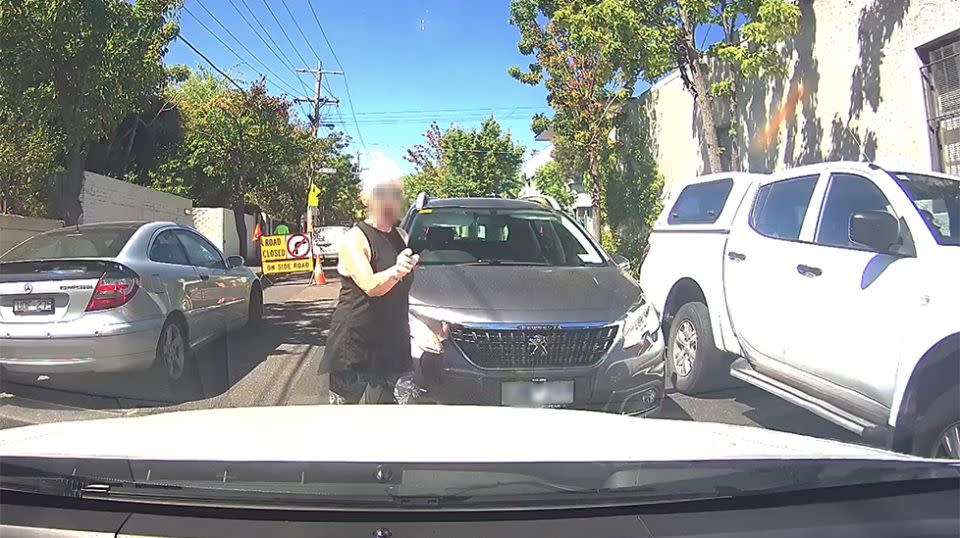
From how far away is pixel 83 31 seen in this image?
7.19 meters

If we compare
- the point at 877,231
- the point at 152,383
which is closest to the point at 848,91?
the point at 877,231

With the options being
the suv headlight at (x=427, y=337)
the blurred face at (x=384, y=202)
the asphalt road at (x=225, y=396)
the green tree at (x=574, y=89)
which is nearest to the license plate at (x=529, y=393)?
the suv headlight at (x=427, y=337)

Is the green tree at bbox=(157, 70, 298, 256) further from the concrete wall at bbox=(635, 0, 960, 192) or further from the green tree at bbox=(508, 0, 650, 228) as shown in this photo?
the concrete wall at bbox=(635, 0, 960, 192)

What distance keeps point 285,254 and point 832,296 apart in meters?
13.6

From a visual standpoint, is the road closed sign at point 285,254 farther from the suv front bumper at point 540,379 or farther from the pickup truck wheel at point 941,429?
the pickup truck wheel at point 941,429

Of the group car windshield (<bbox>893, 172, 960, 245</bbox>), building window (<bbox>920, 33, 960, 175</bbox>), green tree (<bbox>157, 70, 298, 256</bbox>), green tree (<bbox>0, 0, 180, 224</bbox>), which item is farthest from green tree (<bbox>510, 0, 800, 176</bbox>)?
green tree (<bbox>157, 70, 298, 256</bbox>)

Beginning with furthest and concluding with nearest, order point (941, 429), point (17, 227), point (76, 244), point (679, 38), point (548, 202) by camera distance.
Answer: point (679, 38), point (17, 227), point (548, 202), point (76, 244), point (941, 429)

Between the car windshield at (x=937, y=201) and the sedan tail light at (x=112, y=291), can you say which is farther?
the sedan tail light at (x=112, y=291)

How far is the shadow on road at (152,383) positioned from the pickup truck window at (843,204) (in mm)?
5091

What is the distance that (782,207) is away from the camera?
5418 mm

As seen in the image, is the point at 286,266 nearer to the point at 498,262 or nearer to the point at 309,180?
the point at 498,262

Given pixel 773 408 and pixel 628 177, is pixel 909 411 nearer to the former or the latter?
pixel 773 408

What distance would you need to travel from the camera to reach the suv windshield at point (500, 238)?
215 inches

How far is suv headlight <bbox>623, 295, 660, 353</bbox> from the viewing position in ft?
13.8
